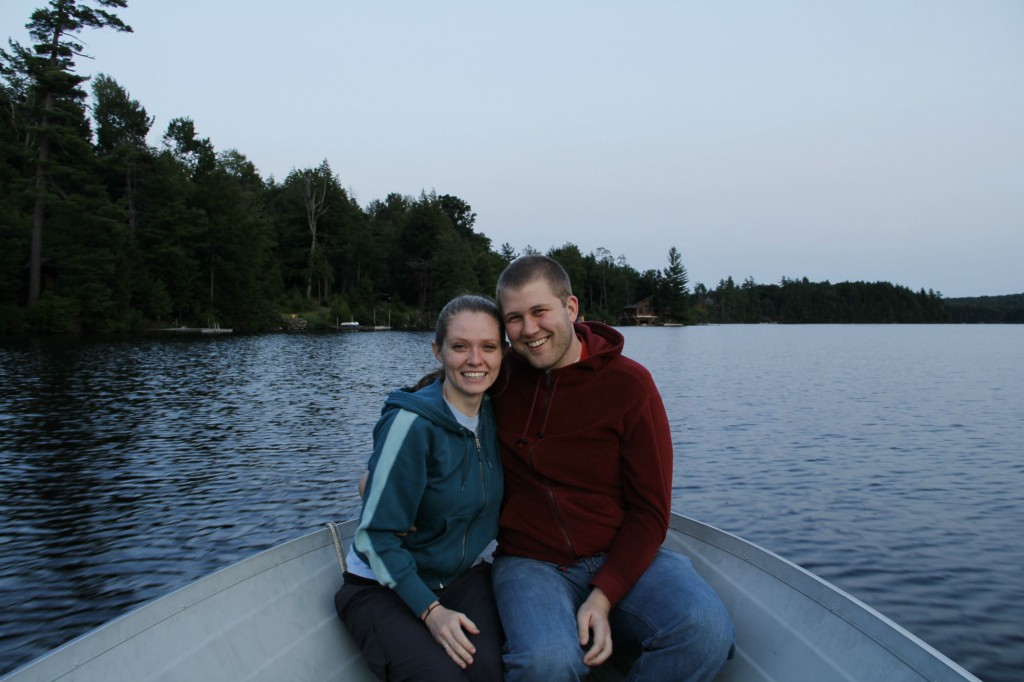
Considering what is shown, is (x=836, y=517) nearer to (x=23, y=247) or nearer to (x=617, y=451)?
(x=617, y=451)

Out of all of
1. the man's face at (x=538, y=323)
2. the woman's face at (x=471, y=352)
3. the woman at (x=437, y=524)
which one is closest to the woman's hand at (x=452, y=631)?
→ the woman at (x=437, y=524)

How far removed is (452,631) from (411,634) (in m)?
0.16

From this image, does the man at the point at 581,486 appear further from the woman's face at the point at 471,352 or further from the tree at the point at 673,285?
the tree at the point at 673,285

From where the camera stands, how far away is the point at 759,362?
3881 cm

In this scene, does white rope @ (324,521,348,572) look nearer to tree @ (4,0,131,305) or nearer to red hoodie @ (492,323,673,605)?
red hoodie @ (492,323,673,605)

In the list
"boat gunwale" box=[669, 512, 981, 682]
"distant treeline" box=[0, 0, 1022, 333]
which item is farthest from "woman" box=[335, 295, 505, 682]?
"distant treeline" box=[0, 0, 1022, 333]

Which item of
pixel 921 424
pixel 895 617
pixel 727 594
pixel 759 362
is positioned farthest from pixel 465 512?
pixel 759 362

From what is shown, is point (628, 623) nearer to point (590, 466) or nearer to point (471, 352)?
point (590, 466)

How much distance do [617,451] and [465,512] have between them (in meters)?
0.68

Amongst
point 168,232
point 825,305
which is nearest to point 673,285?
point 825,305

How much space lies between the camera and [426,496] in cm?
267

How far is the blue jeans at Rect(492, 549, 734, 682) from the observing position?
7.95 feet

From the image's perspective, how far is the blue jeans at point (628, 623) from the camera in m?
2.42

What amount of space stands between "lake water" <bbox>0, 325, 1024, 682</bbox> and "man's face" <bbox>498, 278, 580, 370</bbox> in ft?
15.7
